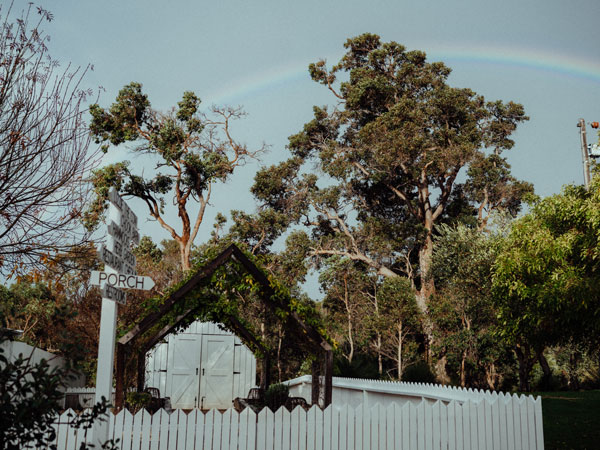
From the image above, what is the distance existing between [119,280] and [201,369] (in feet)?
46.4

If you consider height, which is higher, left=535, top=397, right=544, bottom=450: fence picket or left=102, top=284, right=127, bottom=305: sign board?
left=102, top=284, right=127, bottom=305: sign board

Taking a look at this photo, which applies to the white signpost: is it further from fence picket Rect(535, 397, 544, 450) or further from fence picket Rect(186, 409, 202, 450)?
fence picket Rect(535, 397, 544, 450)

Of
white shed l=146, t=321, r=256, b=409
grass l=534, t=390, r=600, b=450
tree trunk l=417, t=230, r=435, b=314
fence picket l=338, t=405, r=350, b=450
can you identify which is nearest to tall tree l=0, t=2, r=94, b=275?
fence picket l=338, t=405, r=350, b=450

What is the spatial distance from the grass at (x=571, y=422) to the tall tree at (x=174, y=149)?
1431 cm

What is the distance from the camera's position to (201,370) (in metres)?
18.4

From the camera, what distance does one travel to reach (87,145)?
6094 mm

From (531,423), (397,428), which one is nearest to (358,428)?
(397,428)

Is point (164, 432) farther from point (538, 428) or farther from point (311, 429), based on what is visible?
point (538, 428)

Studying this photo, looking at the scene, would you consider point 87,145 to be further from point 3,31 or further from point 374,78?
point 374,78

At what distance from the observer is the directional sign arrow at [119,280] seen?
4.95m

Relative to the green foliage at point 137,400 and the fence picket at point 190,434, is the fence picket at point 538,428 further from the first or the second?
the green foliage at point 137,400

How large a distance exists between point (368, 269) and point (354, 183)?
15.1 feet

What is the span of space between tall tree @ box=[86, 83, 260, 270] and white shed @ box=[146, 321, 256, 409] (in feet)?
14.6

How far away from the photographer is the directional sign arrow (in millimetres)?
4945
